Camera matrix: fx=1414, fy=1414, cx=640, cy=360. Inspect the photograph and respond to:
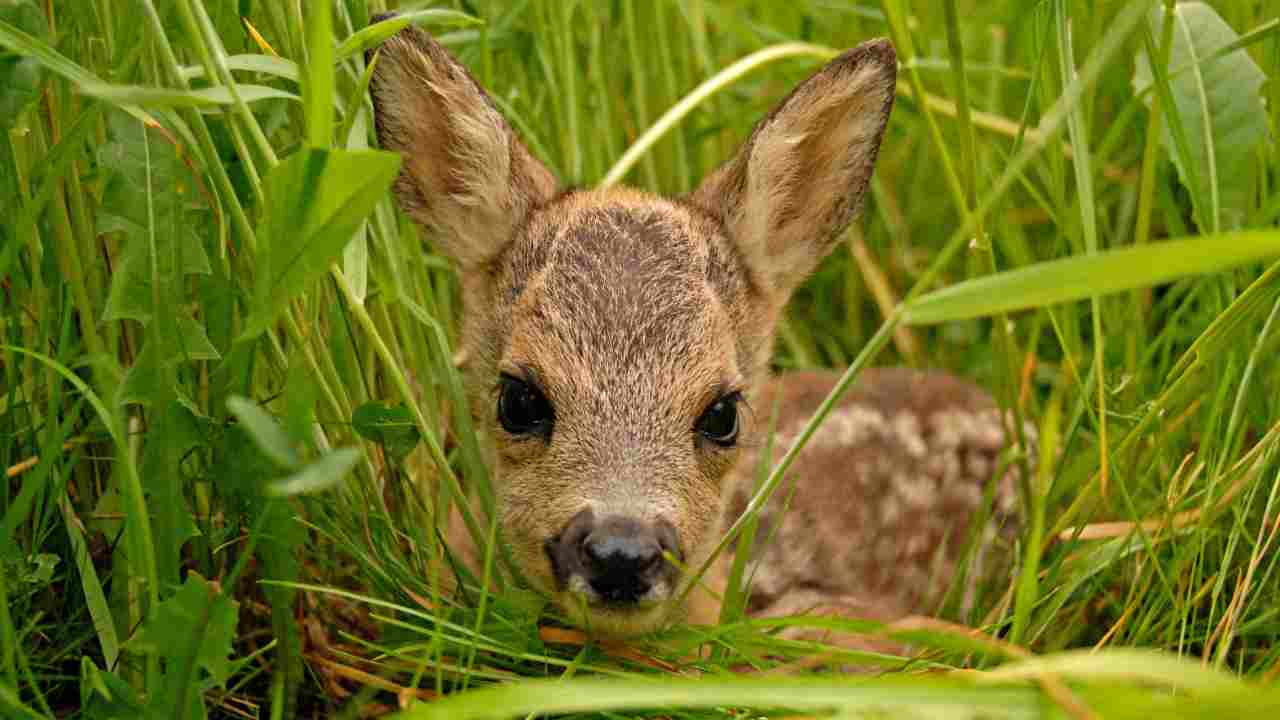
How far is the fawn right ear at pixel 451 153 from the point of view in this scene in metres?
2.97

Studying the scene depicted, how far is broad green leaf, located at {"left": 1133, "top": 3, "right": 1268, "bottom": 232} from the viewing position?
3039mm

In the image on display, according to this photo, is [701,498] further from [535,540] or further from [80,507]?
[80,507]

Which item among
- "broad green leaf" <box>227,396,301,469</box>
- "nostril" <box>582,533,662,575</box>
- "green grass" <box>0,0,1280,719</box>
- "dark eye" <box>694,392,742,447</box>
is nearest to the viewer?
"broad green leaf" <box>227,396,301,469</box>

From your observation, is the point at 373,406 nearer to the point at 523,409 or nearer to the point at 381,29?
the point at 523,409

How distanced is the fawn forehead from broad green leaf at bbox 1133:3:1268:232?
1037 millimetres

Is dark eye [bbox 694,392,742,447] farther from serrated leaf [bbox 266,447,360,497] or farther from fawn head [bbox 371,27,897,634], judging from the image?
serrated leaf [bbox 266,447,360,497]

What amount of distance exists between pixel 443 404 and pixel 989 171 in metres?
1.36

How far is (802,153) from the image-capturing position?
330 cm

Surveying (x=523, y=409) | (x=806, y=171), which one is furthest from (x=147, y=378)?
(x=806, y=171)

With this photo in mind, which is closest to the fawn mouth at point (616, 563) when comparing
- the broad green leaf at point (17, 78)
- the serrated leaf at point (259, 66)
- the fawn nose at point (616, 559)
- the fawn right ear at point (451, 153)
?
the fawn nose at point (616, 559)

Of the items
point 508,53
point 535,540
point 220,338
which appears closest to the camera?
point 220,338

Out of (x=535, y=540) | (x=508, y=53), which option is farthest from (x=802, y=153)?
(x=535, y=540)

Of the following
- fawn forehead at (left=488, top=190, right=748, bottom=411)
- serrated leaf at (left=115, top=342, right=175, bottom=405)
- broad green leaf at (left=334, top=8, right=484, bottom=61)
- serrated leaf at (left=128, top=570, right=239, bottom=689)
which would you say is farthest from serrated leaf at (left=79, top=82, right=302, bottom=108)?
fawn forehead at (left=488, top=190, right=748, bottom=411)

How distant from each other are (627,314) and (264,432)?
1.08 metres
